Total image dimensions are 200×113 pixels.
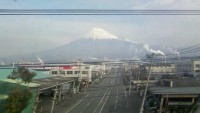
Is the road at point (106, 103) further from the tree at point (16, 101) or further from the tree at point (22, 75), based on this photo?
the tree at point (16, 101)

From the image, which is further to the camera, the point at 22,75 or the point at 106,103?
the point at 106,103

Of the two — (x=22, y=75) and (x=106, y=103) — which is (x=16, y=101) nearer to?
(x=22, y=75)

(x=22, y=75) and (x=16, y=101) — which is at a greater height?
(x=22, y=75)

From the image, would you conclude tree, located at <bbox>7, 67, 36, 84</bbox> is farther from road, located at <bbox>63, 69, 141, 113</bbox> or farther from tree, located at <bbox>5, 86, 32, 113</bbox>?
tree, located at <bbox>5, 86, 32, 113</bbox>

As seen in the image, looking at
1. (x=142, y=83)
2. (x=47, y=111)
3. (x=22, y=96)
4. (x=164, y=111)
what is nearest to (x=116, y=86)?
(x=142, y=83)

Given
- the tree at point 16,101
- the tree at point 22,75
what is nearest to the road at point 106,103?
the tree at point 22,75

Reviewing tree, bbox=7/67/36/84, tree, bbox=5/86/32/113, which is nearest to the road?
tree, bbox=7/67/36/84

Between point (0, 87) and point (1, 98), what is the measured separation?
9.64 ft

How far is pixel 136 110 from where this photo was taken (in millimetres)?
30031

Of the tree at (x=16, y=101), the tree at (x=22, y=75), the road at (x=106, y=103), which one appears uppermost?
the tree at (x=22, y=75)

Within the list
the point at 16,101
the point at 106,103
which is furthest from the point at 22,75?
the point at 106,103

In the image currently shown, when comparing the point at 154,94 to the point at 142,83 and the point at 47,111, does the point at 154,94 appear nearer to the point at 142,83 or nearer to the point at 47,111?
the point at 47,111

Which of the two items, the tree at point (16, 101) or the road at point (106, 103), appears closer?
the tree at point (16, 101)

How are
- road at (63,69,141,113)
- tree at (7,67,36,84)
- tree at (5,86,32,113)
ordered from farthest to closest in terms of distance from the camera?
1. road at (63,69,141,113)
2. tree at (7,67,36,84)
3. tree at (5,86,32,113)
